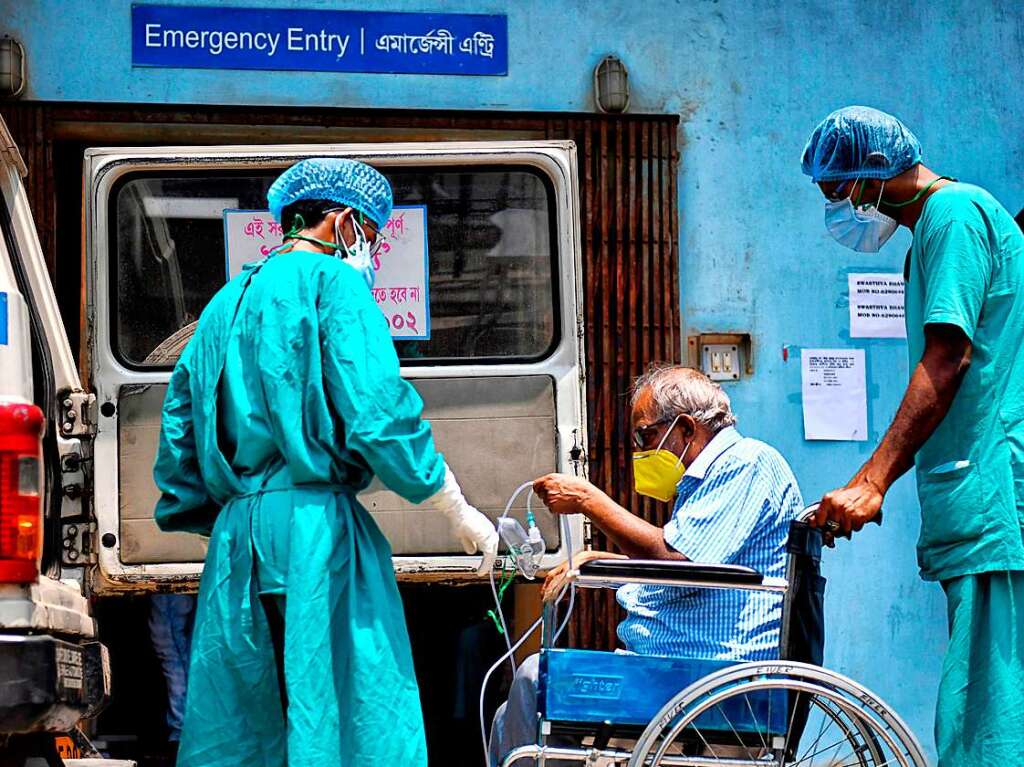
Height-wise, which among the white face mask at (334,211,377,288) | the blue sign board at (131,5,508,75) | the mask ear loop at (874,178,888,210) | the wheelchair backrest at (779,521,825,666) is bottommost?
the wheelchair backrest at (779,521,825,666)

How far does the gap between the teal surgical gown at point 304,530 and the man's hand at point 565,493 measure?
835mm

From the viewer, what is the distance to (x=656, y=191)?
7.05 metres

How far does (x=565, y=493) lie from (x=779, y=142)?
3299 millimetres

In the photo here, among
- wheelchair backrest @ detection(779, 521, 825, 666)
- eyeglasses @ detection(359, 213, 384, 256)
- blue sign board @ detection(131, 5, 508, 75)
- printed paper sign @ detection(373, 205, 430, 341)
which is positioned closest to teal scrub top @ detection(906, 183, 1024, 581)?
wheelchair backrest @ detection(779, 521, 825, 666)

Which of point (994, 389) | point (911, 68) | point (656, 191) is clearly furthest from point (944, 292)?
point (911, 68)

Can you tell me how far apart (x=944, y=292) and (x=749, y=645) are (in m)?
1.06

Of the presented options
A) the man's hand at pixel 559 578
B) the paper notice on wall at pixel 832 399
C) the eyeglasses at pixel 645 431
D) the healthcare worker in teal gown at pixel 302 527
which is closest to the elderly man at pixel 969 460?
the man's hand at pixel 559 578

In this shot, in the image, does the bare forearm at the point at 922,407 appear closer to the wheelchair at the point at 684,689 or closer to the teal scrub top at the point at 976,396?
the teal scrub top at the point at 976,396

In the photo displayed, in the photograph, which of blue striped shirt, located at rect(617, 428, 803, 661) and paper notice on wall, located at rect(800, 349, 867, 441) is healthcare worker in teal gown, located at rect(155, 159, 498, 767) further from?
paper notice on wall, located at rect(800, 349, 867, 441)

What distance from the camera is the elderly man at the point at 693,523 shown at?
4156 mm

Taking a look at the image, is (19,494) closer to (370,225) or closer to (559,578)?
(370,225)

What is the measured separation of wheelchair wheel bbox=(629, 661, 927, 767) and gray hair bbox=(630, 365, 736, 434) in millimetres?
828

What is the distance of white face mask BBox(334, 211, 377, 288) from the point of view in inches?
150

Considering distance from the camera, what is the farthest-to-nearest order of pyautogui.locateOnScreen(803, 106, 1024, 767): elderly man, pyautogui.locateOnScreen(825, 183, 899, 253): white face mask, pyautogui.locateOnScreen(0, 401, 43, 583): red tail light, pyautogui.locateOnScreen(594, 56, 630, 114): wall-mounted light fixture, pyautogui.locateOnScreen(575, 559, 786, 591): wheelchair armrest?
1. pyautogui.locateOnScreen(594, 56, 630, 114): wall-mounted light fixture
2. pyautogui.locateOnScreen(825, 183, 899, 253): white face mask
3. pyautogui.locateOnScreen(575, 559, 786, 591): wheelchair armrest
4. pyautogui.locateOnScreen(803, 106, 1024, 767): elderly man
5. pyautogui.locateOnScreen(0, 401, 43, 583): red tail light
